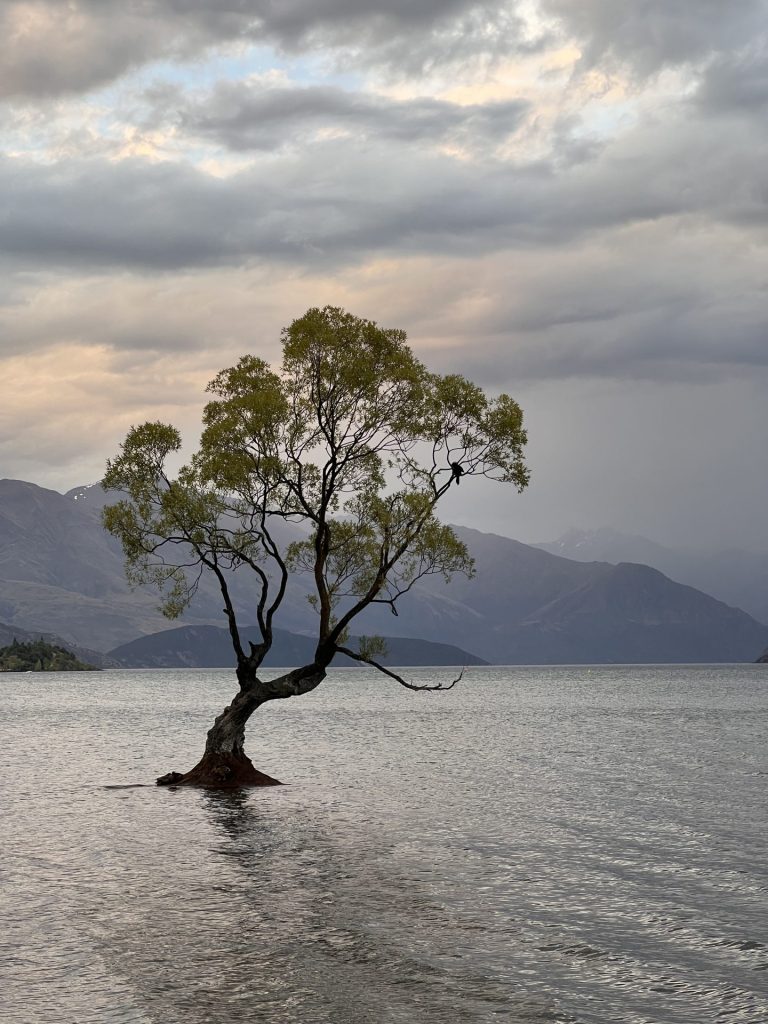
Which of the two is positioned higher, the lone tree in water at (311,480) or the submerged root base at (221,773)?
the lone tree in water at (311,480)

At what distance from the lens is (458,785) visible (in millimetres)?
71000

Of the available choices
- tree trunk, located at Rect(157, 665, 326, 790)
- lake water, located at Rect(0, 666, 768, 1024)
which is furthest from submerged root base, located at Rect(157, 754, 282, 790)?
lake water, located at Rect(0, 666, 768, 1024)

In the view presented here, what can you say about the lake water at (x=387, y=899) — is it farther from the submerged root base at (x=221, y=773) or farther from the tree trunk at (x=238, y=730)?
the tree trunk at (x=238, y=730)

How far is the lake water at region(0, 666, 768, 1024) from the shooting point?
2316 centimetres

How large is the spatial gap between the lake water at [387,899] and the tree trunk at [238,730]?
1.78 meters

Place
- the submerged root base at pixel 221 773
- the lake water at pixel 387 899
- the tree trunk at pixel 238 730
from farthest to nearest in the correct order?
the submerged root base at pixel 221 773 → the tree trunk at pixel 238 730 → the lake water at pixel 387 899

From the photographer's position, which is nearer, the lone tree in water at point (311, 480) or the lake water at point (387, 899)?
the lake water at point (387, 899)

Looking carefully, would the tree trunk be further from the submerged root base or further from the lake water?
the lake water

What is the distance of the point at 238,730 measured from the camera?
60.6 m

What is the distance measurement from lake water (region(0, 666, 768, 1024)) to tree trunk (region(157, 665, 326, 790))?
178 cm

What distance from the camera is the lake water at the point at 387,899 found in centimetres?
2316

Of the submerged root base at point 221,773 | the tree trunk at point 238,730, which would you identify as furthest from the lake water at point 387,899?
the tree trunk at point 238,730

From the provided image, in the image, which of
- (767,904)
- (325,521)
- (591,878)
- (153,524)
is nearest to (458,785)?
(325,521)

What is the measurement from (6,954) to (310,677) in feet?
112
